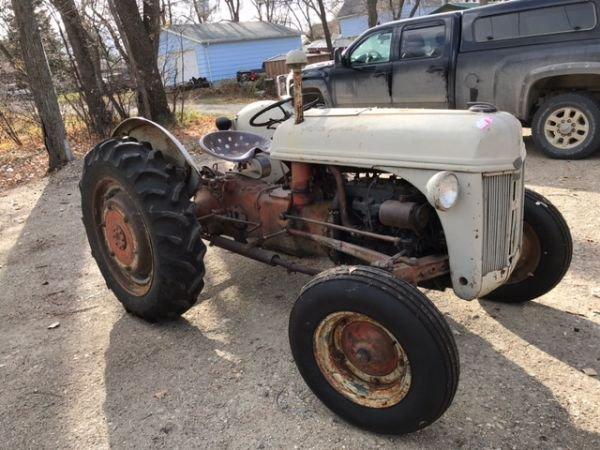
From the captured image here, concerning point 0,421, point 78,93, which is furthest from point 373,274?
point 78,93

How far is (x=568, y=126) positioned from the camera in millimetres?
7016

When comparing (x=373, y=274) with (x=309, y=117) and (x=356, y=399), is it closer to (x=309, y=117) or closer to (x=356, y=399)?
(x=356, y=399)

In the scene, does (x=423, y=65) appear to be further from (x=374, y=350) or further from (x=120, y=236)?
(x=374, y=350)

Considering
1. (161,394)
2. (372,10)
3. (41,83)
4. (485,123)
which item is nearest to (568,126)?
(485,123)

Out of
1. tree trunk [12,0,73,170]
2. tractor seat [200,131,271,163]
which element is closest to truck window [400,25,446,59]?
tractor seat [200,131,271,163]

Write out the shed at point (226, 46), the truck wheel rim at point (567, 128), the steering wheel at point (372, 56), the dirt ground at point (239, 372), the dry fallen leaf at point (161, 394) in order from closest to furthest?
the dirt ground at point (239, 372)
the dry fallen leaf at point (161, 394)
the truck wheel rim at point (567, 128)
the steering wheel at point (372, 56)
the shed at point (226, 46)

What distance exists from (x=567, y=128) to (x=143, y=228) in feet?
19.5

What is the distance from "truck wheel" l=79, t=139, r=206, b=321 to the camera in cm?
326

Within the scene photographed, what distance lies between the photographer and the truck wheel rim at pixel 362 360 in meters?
2.42

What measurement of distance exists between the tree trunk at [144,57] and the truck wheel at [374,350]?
9413mm

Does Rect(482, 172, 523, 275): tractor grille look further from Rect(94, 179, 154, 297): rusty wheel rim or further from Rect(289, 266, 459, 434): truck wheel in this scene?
Rect(94, 179, 154, 297): rusty wheel rim

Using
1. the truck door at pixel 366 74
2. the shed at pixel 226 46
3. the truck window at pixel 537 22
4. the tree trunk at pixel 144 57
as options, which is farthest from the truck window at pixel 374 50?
the shed at pixel 226 46

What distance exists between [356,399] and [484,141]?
4.44 ft

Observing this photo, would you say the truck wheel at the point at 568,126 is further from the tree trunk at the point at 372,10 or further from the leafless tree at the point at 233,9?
the leafless tree at the point at 233,9
